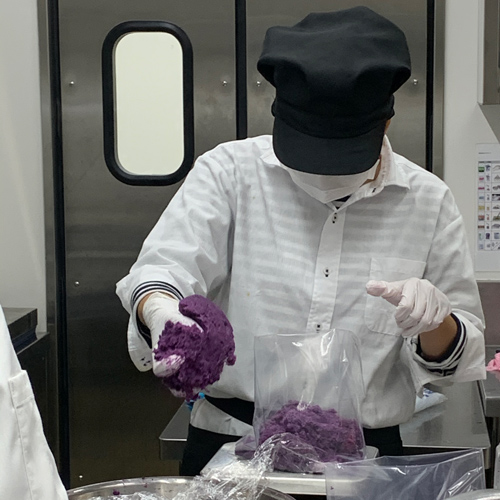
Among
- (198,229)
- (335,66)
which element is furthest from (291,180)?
(335,66)

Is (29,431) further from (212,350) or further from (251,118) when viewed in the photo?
(251,118)

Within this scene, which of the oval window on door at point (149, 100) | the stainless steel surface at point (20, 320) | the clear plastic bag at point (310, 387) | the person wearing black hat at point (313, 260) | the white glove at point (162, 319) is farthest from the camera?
the oval window on door at point (149, 100)

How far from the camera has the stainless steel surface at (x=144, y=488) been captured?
1.03 meters

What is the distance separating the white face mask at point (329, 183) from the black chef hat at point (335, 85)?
0.09 meters

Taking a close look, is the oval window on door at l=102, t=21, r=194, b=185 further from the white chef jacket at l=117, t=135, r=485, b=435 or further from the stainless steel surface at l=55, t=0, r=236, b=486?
the white chef jacket at l=117, t=135, r=485, b=435

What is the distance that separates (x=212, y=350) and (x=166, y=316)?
3.6 inches

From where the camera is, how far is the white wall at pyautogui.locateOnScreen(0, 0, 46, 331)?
250cm

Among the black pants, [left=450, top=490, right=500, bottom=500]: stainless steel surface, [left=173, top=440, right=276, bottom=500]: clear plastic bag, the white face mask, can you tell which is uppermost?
the white face mask

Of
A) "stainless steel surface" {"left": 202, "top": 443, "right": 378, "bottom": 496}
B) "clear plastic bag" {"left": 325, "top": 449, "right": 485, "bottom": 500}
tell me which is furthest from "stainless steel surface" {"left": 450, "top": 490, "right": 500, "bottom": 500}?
"stainless steel surface" {"left": 202, "top": 443, "right": 378, "bottom": 496}

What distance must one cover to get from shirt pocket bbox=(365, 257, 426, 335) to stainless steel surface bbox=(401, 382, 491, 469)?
388 mm

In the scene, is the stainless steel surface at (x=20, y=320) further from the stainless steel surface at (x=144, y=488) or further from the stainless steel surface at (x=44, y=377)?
the stainless steel surface at (x=144, y=488)

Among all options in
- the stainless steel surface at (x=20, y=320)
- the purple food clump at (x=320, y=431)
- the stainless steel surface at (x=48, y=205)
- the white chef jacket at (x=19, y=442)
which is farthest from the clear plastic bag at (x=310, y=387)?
the stainless steel surface at (x=48, y=205)

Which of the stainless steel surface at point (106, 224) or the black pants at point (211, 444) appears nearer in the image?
the black pants at point (211, 444)

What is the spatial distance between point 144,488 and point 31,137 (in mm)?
1681
